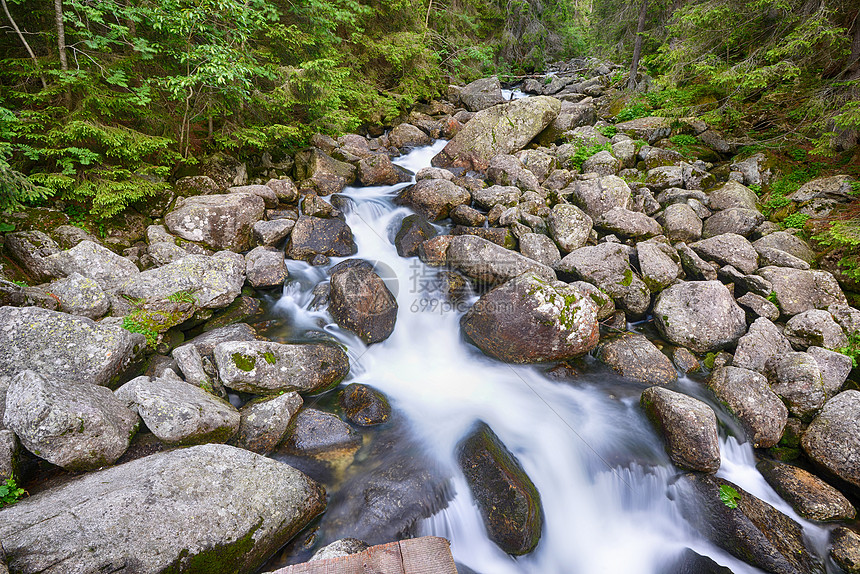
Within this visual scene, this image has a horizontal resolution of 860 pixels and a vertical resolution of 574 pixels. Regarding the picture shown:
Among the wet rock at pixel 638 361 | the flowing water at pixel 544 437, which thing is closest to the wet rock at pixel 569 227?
the wet rock at pixel 638 361

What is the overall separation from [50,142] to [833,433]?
1108 centimetres

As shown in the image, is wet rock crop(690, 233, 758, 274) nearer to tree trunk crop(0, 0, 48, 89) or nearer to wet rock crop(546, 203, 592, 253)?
wet rock crop(546, 203, 592, 253)

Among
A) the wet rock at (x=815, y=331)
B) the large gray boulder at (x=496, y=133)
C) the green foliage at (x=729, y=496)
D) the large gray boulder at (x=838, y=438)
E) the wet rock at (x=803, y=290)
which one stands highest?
the large gray boulder at (x=496, y=133)

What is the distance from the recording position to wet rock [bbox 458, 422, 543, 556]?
12.5ft

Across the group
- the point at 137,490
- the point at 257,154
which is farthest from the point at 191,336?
the point at 257,154

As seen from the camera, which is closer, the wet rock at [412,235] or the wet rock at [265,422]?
the wet rock at [265,422]

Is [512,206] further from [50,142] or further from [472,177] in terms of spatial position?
[50,142]

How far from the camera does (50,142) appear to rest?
199 inches

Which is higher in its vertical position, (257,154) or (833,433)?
(257,154)

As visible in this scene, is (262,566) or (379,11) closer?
(262,566)

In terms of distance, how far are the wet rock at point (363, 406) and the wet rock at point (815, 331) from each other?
6.42 meters

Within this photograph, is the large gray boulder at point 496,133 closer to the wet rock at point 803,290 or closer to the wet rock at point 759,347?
the wet rock at point 803,290

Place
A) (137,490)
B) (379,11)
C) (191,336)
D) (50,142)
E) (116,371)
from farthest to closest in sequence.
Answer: (379,11), (191,336), (50,142), (116,371), (137,490)

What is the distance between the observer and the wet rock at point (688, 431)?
4336 mm
